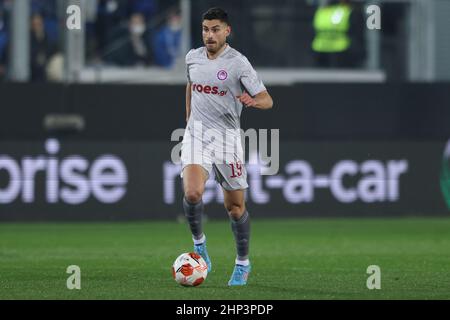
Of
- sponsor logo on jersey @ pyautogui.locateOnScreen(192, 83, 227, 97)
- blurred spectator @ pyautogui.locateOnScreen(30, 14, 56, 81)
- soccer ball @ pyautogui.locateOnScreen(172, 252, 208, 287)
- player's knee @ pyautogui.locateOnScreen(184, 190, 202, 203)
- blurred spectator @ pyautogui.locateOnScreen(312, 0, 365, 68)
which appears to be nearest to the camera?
soccer ball @ pyautogui.locateOnScreen(172, 252, 208, 287)

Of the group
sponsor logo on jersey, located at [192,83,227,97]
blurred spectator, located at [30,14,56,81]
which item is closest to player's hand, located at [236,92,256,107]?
sponsor logo on jersey, located at [192,83,227,97]

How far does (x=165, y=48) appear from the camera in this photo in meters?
23.9

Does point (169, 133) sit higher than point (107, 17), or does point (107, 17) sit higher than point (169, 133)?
point (107, 17)

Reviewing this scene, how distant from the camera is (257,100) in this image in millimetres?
11195

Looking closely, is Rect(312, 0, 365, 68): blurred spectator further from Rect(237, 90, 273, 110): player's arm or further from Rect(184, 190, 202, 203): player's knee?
Rect(184, 190, 202, 203): player's knee

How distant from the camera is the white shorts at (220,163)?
11406 millimetres

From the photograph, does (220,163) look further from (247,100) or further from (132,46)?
(132,46)

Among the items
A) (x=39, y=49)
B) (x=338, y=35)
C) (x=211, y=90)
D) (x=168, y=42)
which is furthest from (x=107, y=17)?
(x=211, y=90)

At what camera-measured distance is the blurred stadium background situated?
793 inches

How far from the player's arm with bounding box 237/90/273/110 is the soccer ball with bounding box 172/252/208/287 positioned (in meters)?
1.35

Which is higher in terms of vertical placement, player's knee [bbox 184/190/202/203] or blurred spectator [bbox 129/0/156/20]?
blurred spectator [bbox 129/0/156/20]

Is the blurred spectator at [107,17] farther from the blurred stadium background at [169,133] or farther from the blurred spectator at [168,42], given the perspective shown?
the blurred spectator at [168,42]

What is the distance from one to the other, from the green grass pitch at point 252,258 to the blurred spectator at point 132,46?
4.24m

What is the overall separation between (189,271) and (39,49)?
12.0m
